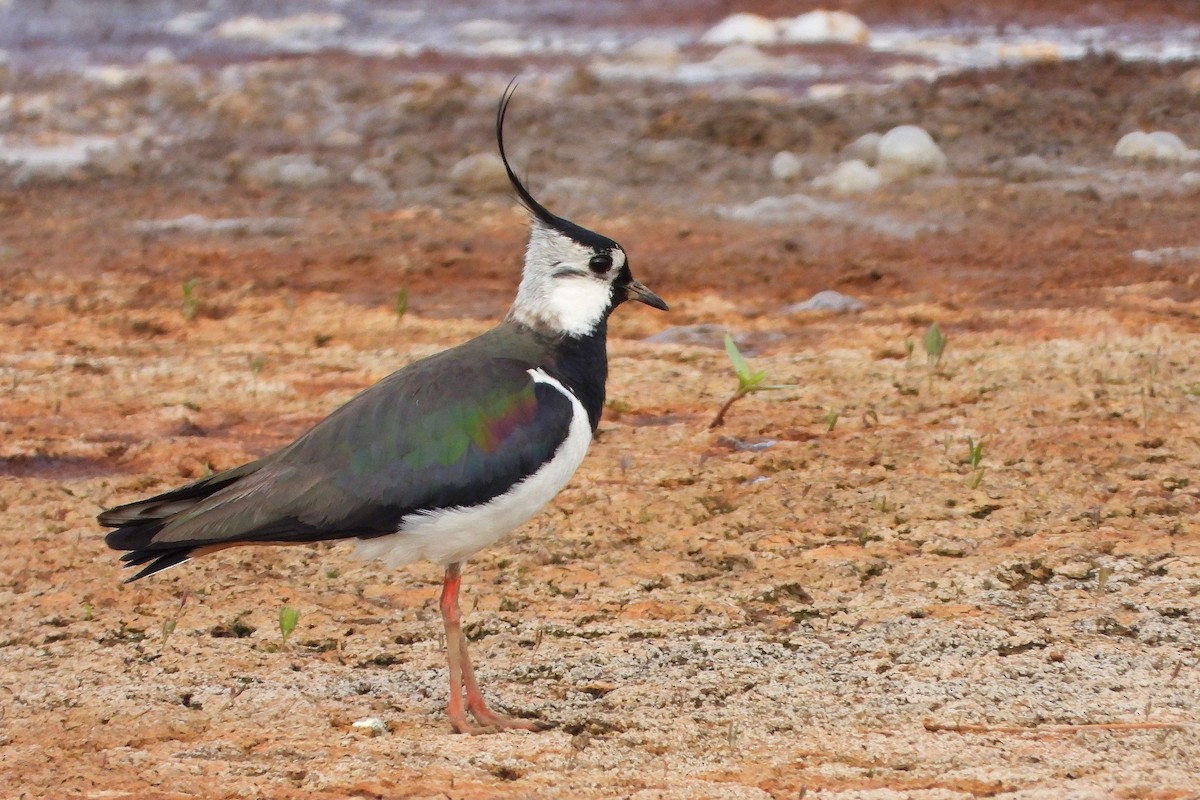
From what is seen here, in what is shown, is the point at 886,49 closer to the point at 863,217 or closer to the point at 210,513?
the point at 863,217

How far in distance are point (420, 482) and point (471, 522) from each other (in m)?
0.17

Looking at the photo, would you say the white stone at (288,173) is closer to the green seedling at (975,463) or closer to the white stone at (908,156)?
the white stone at (908,156)

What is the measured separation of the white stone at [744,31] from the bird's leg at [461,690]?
14548 millimetres

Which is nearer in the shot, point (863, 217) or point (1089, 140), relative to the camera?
point (863, 217)

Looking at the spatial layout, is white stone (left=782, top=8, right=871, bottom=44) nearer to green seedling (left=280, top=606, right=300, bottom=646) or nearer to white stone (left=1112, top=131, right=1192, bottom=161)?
white stone (left=1112, top=131, right=1192, bottom=161)

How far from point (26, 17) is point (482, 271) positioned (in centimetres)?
1377

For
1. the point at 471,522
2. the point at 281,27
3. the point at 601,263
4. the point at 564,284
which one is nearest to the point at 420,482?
the point at 471,522

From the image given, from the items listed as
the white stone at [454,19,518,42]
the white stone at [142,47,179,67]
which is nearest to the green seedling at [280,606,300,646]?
the white stone at [142,47,179,67]

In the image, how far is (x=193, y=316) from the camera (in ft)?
27.0

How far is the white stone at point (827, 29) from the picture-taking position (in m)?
17.9

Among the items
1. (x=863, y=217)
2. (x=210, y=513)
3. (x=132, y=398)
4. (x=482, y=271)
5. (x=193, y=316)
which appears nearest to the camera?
(x=210, y=513)

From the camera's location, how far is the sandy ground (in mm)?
3922

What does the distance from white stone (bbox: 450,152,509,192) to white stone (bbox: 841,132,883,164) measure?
8.48ft

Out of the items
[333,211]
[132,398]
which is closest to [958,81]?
[333,211]
